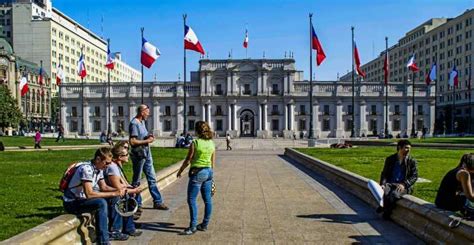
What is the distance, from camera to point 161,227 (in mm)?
7828

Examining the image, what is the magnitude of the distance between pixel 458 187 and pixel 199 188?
3820 millimetres

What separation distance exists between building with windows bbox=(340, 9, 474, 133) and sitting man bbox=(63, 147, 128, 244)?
74.0 meters

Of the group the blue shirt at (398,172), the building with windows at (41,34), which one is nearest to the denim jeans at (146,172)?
the blue shirt at (398,172)

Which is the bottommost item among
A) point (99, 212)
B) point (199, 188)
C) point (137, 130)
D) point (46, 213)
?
point (46, 213)

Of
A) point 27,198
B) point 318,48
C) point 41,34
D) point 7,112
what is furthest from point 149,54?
point 41,34

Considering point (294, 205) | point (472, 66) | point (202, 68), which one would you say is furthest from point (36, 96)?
point (294, 205)

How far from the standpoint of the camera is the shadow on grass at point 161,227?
25.0 feet

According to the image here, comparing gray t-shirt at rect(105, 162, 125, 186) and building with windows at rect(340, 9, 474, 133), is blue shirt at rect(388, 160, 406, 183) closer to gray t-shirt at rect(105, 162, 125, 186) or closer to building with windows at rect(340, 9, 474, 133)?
gray t-shirt at rect(105, 162, 125, 186)

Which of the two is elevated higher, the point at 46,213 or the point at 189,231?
the point at 46,213

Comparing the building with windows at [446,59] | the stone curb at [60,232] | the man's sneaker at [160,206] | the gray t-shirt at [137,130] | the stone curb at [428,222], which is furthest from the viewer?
the building with windows at [446,59]

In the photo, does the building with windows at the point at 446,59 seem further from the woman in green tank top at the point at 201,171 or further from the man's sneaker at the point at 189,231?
the man's sneaker at the point at 189,231

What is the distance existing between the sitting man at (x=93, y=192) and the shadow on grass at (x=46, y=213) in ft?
4.31

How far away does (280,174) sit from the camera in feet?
55.4

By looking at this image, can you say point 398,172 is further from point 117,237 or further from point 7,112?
point 7,112
